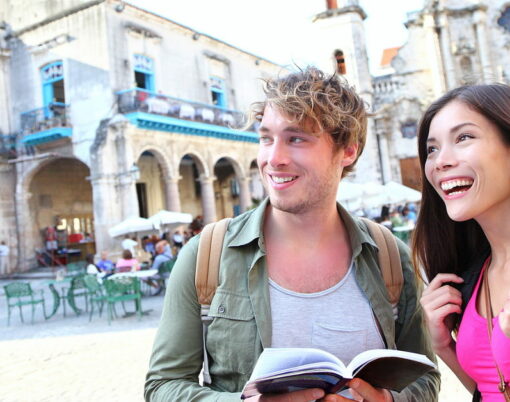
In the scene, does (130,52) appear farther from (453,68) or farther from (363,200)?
(453,68)

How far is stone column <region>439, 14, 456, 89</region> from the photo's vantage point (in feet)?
68.3

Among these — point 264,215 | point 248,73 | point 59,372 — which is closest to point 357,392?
point 264,215

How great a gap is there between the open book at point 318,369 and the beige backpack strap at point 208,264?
38 cm

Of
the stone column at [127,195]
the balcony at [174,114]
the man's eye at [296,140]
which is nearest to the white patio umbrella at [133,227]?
the stone column at [127,195]

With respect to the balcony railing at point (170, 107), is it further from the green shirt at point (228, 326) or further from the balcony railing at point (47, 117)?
the green shirt at point (228, 326)

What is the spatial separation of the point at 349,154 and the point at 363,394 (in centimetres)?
93

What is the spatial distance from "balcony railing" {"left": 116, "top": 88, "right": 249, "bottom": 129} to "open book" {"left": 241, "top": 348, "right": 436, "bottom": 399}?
1342 cm

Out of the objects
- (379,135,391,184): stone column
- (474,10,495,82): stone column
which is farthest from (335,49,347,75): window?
Answer: (474,10,495,82): stone column

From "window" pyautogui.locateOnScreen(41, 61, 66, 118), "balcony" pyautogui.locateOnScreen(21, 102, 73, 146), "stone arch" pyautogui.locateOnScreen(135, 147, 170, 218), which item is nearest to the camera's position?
"balcony" pyautogui.locateOnScreen(21, 102, 73, 146)

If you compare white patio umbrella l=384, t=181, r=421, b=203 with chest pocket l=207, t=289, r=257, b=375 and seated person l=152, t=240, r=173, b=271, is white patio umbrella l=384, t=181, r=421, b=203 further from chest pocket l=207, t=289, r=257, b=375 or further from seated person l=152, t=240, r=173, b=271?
chest pocket l=207, t=289, r=257, b=375

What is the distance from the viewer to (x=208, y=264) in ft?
5.18

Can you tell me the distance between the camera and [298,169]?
1.62 metres

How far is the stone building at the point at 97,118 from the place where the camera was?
614 inches

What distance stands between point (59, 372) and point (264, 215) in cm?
475
